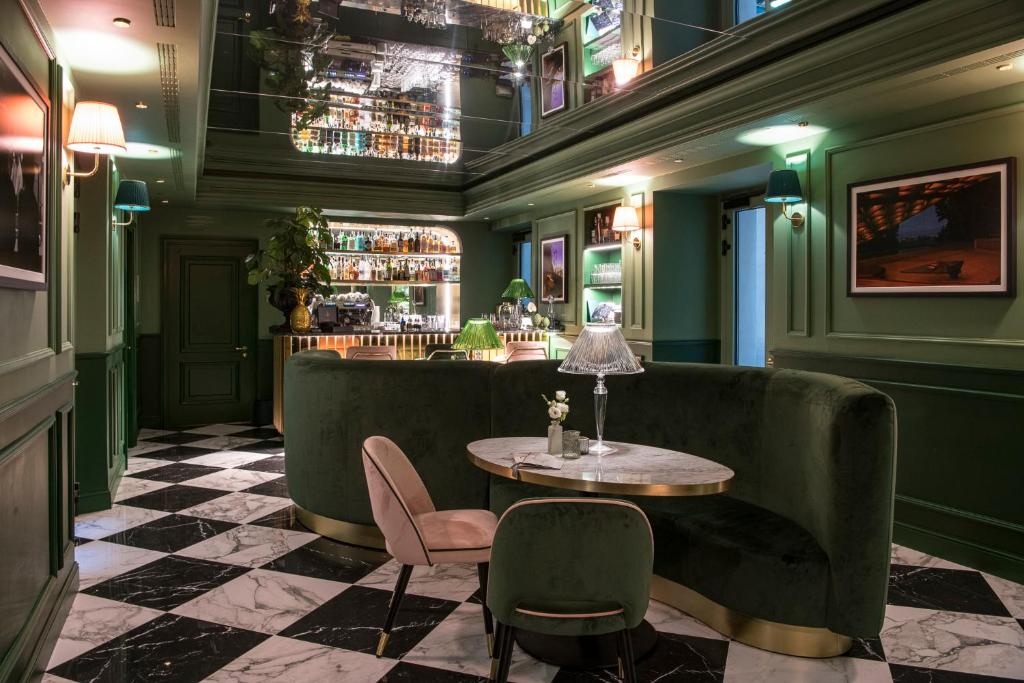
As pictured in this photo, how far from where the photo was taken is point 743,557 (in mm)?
3115

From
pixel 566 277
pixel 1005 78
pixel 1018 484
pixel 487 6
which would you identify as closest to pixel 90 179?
pixel 487 6

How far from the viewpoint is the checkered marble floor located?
2.87 m

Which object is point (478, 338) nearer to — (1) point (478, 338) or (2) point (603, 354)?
(1) point (478, 338)

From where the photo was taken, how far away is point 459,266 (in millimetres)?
10781

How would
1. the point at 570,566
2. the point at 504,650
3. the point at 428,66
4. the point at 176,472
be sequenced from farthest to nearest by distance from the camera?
1. the point at 176,472
2. the point at 428,66
3. the point at 504,650
4. the point at 570,566

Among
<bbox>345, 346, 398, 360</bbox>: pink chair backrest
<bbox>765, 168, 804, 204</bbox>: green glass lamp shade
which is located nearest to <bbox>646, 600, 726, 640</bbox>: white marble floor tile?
<bbox>765, 168, 804, 204</bbox>: green glass lamp shade

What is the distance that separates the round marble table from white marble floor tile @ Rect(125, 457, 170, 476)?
445 cm

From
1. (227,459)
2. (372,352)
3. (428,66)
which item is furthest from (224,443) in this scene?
(428,66)

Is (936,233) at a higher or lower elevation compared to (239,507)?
higher

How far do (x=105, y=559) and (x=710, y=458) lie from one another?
3.41 metres

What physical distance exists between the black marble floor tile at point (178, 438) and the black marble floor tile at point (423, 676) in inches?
233

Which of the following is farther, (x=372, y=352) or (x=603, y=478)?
(x=372, y=352)

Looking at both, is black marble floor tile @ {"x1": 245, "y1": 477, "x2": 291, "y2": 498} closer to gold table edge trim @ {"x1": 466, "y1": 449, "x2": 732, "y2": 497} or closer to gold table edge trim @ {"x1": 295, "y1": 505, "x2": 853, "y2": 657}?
gold table edge trim @ {"x1": 295, "y1": 505, "x2": 853, "y2": 657}

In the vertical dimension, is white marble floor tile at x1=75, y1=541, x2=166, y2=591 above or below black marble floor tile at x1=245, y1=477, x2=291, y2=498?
below
